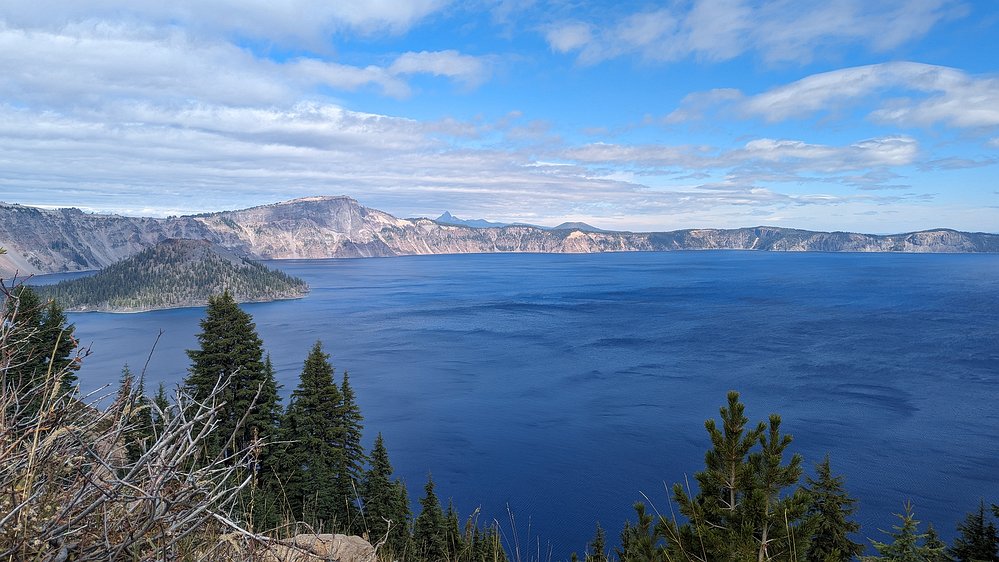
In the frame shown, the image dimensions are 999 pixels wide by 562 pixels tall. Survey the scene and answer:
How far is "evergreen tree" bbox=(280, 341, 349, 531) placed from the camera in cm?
1870

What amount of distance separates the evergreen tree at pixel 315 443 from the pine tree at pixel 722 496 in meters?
16.1

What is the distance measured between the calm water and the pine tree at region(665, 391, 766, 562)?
14.6 m

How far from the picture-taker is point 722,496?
204 inches

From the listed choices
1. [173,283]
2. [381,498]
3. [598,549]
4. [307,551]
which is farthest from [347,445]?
[173,283]

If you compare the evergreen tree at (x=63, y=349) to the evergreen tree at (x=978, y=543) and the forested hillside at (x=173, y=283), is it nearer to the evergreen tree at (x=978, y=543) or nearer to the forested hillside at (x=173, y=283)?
the evergreen tree at (x=978, y=543)

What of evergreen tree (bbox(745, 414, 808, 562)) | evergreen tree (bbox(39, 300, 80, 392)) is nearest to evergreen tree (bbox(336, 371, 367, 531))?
evergreen tree (bbox(39, 300, 80, 392))

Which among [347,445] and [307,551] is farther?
[347,445]

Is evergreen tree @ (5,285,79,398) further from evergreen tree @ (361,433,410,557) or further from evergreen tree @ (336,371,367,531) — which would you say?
evergreen tree @ (336,371,367,531)

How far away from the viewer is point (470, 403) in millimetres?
48375

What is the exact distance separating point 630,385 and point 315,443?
121ft

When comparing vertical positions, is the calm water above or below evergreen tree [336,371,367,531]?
below

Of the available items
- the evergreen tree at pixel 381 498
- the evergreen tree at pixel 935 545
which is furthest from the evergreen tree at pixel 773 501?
the evergreen tree at pixel 381 498

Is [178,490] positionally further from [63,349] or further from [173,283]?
[173,283]

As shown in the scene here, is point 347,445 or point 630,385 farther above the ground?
→ point 347,445
